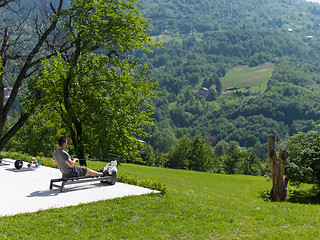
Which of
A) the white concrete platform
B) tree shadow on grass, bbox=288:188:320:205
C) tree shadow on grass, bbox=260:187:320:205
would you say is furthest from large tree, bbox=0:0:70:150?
tree shadow on grass, bbox=288:188:320:205

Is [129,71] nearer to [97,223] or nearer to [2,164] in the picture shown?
[2,164]

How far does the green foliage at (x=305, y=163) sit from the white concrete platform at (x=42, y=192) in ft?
47.5

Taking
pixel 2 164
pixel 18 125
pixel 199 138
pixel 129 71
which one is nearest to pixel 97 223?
pixel 2 164

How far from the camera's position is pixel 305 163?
75.4 ft

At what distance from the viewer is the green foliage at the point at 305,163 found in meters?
22.2

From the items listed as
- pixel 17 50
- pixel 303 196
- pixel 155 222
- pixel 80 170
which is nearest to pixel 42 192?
pixel 80 170

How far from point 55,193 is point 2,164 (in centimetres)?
691

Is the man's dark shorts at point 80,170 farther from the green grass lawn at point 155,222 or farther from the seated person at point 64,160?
the green grass lawn at point 155,222

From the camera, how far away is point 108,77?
19.6 meters

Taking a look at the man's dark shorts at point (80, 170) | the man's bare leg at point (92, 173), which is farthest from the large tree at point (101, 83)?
the man's dark shorts at point (80, 170)

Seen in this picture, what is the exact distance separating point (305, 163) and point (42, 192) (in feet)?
62.6

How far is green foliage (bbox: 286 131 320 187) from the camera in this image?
73.0ft

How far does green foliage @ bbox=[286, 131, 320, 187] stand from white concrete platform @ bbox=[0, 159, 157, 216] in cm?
1448

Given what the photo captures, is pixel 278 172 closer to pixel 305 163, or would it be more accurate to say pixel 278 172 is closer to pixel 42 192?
pixel 305 163
